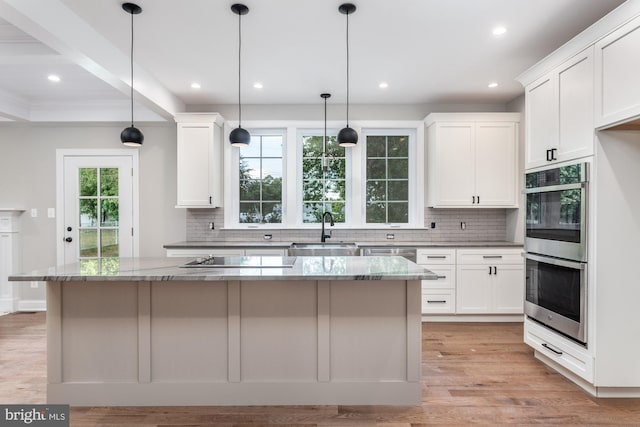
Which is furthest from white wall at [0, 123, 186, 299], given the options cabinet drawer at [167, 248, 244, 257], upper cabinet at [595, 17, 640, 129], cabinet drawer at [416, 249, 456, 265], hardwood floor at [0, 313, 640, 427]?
upper cabinet at [595, 17, 640, 129]

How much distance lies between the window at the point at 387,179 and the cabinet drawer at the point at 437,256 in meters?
0.76

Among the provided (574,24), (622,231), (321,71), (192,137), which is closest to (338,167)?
(321,71)

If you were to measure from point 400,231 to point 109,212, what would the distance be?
3.91m

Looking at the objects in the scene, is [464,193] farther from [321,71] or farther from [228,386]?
[228,386]

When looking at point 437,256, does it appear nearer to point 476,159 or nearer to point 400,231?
point 400,231

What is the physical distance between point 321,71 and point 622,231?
2854 millimetres

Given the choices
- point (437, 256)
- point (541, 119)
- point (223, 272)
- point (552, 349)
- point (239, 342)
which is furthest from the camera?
point (437, 256)

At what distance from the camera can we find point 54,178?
4.75 metres

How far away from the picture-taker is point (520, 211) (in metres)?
4.32

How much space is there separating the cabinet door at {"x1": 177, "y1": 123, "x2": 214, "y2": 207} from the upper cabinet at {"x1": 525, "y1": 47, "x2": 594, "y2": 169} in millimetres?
3418

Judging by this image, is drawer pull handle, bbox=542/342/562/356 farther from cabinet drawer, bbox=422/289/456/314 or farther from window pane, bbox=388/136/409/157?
window pane, bbox=388/136/409/157

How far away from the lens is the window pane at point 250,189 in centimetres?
475

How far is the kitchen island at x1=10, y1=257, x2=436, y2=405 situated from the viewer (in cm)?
228

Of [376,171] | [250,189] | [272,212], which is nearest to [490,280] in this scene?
[376,171]
